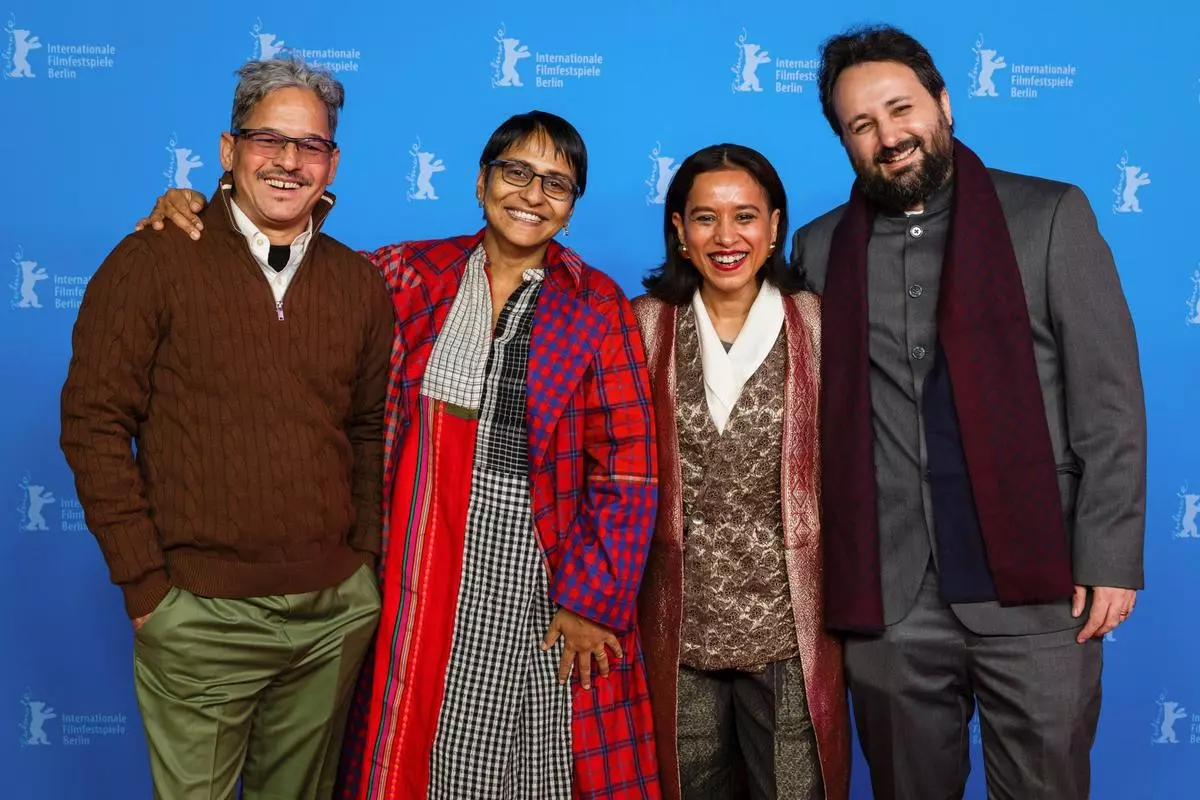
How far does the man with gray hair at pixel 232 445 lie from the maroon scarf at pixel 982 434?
932mm

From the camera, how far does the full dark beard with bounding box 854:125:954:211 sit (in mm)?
2047

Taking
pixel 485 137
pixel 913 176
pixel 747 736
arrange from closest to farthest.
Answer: pixel 913 176
pixel 747 736
pixel 485 137

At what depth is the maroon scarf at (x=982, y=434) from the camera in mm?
1910

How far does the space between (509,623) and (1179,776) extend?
2312mm

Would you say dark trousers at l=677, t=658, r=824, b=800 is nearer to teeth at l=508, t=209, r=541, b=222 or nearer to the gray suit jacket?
the gray suit jacket

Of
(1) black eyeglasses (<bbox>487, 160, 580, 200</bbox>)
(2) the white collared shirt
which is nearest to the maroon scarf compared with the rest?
(1) black eyeglasses (<bbox>487, 160, 580, 200</bbox>)

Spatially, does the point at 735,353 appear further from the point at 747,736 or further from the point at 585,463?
the point at 747,736

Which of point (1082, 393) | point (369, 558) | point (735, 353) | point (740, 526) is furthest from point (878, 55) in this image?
point (369, 558)

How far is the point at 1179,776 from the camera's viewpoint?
3205 millimetres

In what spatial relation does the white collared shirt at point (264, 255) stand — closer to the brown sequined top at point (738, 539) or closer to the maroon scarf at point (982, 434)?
the brown sequined top at point (738, 539)

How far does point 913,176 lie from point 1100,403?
1.77 feet

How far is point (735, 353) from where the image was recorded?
210cm

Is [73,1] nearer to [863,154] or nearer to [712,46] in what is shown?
[712,46]

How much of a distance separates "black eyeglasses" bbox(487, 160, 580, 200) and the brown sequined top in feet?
1.63
